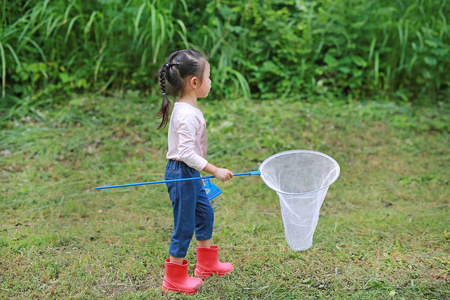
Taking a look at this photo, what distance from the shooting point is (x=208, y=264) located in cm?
260

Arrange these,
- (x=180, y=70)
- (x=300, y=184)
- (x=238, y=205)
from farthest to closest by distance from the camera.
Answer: (x=238, y=205) < (x=300, y=184) < (x=180, y=70)

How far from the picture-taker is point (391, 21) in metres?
5.82

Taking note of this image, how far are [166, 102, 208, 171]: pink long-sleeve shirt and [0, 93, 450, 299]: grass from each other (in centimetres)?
74

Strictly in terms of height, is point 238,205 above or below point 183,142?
below

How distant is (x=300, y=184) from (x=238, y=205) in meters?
1.01

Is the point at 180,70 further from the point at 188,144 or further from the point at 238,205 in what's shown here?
the point at 238,205

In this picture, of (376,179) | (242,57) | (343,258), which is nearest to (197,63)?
(343,258)

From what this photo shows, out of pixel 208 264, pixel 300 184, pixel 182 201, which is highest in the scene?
pixel 182 201

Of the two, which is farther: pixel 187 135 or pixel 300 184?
pixel 300 184

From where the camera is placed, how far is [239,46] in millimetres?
5750

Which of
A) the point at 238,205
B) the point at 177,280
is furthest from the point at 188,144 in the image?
the point at 238,205

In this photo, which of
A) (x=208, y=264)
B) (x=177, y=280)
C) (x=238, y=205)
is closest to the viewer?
(x=177, y=280)

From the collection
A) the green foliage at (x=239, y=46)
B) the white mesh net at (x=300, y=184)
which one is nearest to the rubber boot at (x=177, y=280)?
the white mesh net at (x=300, y=184)

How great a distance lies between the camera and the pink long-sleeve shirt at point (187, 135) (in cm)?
219
